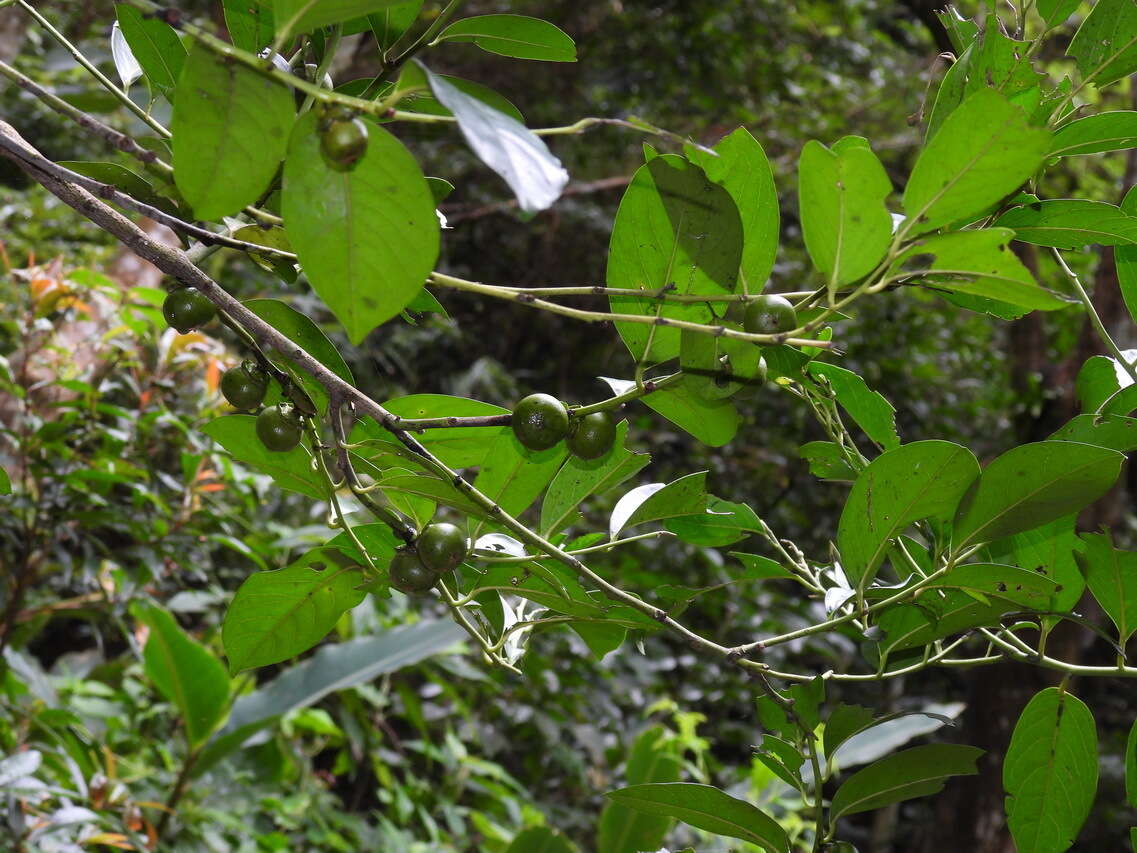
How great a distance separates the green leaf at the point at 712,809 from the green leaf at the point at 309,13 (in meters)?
0.39

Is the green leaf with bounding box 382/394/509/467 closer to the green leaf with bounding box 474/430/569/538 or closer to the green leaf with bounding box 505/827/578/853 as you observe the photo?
the green leaf with bounding box 474/430/569/538

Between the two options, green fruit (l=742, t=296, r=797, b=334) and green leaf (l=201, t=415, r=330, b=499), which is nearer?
green fruit (l=742, t=296, r=797, b=334)

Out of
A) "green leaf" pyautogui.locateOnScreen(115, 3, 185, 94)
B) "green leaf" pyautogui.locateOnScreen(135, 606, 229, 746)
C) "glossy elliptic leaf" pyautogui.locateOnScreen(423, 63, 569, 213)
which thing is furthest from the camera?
"green leaf" pyautogui.locateOnScreen(135, 606, 229, 746)

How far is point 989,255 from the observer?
376 millimetres

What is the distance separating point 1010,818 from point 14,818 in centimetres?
114

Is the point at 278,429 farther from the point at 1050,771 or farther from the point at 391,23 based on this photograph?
the point at 1050,771

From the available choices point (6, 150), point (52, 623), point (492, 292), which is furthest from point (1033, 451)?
point (52, 623)

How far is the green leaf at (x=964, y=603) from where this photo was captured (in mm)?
482

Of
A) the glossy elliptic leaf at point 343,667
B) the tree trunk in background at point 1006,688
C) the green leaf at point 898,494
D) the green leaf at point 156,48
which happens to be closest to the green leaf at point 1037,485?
the green leaf at point 898,494

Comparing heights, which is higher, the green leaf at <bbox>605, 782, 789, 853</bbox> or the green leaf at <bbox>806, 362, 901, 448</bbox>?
the green leaf at <bbox>806, 362, 901, 448</bbox>

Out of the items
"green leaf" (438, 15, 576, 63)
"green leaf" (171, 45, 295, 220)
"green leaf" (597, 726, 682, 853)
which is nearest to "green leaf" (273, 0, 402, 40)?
"green leaf" (171, 45, 295, 220)

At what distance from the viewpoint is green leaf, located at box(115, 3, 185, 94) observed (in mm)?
519

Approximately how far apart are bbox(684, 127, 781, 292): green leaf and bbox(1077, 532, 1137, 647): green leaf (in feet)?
0.82

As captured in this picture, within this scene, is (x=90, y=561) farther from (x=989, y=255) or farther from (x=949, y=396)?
(x=949, y=396)
